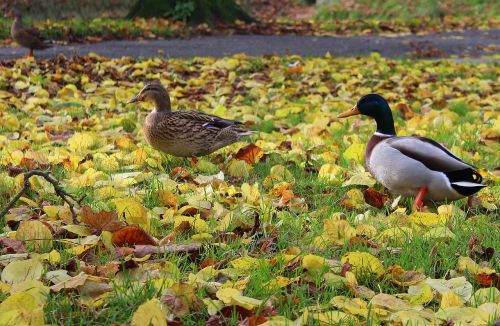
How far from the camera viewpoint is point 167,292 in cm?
221

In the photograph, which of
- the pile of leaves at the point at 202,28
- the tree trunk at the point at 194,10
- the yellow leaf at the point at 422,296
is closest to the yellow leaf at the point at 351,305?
the yellow leaf at the point at 422,296

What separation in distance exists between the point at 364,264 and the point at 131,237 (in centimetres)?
89

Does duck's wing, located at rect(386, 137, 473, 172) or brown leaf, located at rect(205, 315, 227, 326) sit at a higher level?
duck's wing, located at rect(386, 137, 473, 172)

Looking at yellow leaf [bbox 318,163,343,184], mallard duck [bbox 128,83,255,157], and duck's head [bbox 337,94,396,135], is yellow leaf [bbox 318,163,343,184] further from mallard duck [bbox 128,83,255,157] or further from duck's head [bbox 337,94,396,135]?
mallard duck [bbox 128,83,255,157]

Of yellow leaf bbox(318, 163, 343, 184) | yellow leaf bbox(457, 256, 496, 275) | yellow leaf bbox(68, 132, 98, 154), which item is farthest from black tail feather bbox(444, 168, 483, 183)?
yellow leaf bbox(68, 132, 98, 154)

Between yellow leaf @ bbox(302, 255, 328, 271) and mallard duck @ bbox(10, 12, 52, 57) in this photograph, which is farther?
mallard duck @ bbox(10, 12, 52, 57)

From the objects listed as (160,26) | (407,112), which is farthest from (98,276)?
(160,26)

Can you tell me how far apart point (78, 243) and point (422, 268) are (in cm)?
128

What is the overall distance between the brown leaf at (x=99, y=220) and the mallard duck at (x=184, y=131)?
1648mm

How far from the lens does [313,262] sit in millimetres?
2533

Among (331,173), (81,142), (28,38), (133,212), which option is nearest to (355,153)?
(331,173)

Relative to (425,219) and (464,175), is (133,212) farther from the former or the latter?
(464,175)

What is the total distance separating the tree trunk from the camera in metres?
15.1

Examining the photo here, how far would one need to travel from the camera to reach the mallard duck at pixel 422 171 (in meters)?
3.47
